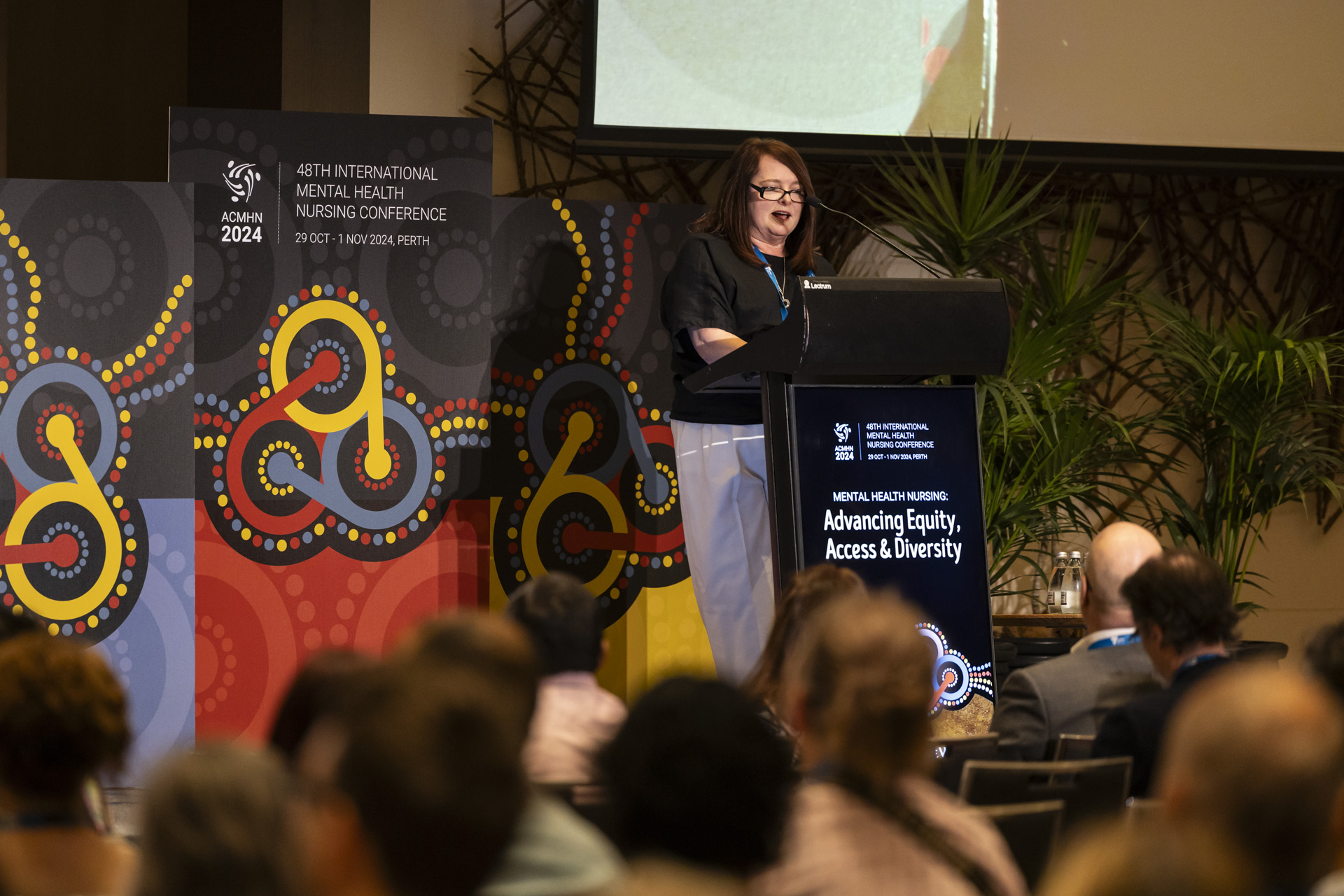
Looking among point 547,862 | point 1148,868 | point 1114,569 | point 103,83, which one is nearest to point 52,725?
point 547,862

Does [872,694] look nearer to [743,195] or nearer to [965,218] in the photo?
[743,195]

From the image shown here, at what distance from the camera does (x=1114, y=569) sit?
8.84 feet

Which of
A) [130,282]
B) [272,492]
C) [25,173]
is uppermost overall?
[25,173]

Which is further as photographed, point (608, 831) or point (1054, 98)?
point (1054, 98)

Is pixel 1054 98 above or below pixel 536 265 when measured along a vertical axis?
above

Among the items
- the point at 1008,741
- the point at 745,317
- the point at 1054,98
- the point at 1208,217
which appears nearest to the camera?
the point at 1008,741

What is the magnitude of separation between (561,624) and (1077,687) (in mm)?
998

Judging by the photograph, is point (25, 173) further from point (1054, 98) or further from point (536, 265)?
point (1054, 98)

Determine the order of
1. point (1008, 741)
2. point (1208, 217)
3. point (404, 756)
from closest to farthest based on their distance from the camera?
1. point (404, 756)
2. point (1008, 741)
3. point (1208, 217)

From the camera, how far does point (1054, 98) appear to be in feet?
19.0

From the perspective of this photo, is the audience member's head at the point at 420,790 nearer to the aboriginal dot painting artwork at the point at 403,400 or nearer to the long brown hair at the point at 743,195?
the long brown hair at the point at 743,195

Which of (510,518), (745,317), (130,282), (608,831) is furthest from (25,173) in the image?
(608,831)

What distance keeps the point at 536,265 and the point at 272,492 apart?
1.08 metres

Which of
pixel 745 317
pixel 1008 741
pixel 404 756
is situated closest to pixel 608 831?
pixel 404 756
